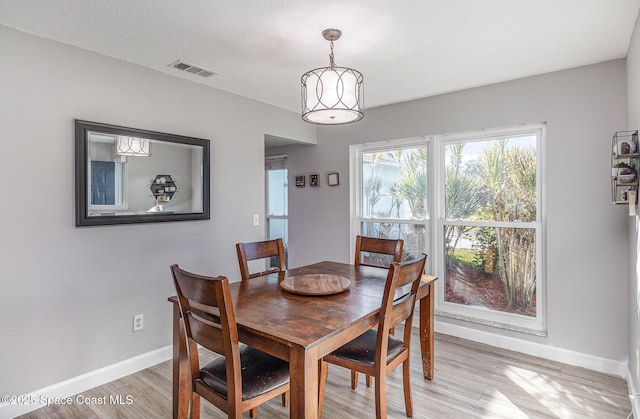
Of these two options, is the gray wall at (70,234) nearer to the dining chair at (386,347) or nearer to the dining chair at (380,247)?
the dining chair at (380,247)

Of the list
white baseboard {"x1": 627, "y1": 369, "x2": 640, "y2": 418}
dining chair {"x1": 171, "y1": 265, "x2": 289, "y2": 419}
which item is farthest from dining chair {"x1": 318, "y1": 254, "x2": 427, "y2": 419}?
white baseboard {"x1": 627, "y1": 369, "x2": 640, "y2": 418}

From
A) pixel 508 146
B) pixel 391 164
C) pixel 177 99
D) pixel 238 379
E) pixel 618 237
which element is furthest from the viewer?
pixel 391 164

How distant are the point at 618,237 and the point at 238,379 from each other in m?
2.72

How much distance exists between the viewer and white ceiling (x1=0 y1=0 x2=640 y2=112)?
5.98 ft

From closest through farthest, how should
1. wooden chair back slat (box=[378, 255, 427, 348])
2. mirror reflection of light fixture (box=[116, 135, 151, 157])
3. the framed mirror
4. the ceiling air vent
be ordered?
wooden chair back slat (box=[378, 255, 427, 348])
the framed mirror
mirror reflection of light fixture (box=[116, 135, 151, 157])
the ceiling air vent

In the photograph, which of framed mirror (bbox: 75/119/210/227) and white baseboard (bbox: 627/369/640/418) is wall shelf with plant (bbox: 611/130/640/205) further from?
framed mirror (bbox: 75/119/210/227)

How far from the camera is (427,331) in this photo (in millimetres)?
2422

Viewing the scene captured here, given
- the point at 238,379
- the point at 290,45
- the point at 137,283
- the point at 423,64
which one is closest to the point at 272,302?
the point at 238,379

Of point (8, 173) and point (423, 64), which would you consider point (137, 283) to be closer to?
point (8, 173)

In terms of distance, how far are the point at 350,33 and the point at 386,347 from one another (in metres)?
1.78

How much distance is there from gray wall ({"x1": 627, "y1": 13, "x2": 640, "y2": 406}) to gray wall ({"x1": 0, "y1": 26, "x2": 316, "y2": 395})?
294 centimetres

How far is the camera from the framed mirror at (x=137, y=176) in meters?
2.32

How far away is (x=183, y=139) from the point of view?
112 inches

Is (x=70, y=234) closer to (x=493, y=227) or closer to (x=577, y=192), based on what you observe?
(x=493, y=227)
